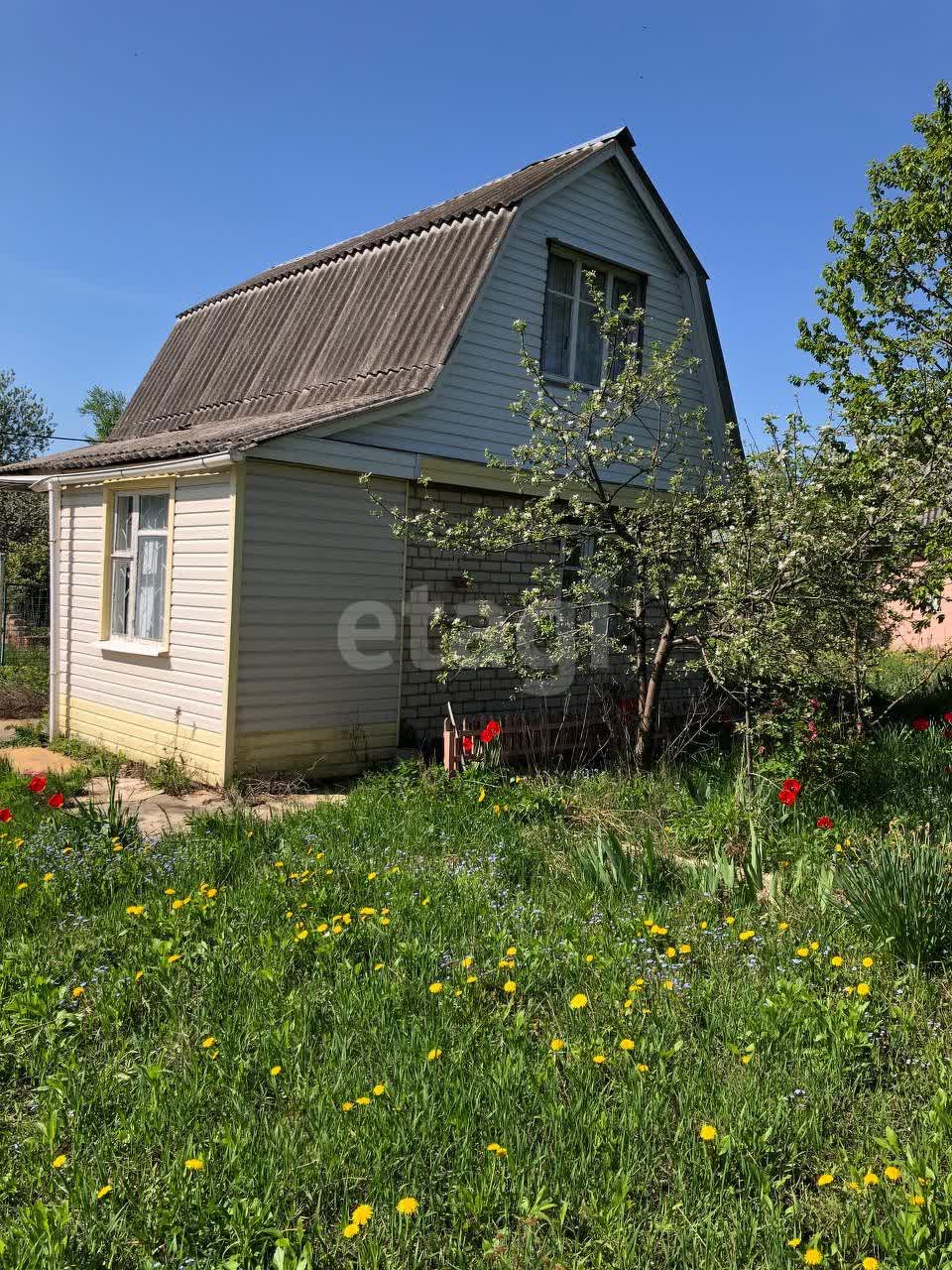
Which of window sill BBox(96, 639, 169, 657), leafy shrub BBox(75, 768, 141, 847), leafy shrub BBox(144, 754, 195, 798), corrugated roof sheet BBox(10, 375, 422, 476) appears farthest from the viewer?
window sill BBox(96, 639, 169, 657)

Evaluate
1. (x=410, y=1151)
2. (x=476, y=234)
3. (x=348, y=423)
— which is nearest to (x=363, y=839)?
(x=410, y=1151)

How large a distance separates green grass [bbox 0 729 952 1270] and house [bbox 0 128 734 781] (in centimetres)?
339

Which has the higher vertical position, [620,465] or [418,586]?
[620,465]

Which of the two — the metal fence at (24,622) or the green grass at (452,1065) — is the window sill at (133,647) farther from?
the metal fence at (24,622)

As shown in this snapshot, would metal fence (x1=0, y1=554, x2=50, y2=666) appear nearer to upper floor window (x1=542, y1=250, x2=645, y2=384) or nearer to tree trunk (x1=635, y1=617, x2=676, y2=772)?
upper floor window (x1=542, y1=250, x2=645, y2=384)

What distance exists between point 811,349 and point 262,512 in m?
6.89

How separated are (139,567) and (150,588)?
323 millimetres

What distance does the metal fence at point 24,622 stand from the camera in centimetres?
1638

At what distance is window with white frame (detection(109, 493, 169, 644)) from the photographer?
32.8ft

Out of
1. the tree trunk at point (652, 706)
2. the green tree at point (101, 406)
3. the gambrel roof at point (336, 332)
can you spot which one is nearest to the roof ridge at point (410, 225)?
the gambrel roof at point (336, 332)

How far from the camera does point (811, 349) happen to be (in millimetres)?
11289

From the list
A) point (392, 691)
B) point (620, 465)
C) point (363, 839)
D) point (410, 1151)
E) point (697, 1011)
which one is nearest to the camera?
point (410, 1151)

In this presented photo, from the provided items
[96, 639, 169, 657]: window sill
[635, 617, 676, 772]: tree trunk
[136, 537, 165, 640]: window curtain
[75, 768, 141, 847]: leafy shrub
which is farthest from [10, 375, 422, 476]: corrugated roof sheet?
[635, 617, 676, 772]: tree trunk

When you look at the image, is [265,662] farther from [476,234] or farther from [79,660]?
[476,234]
